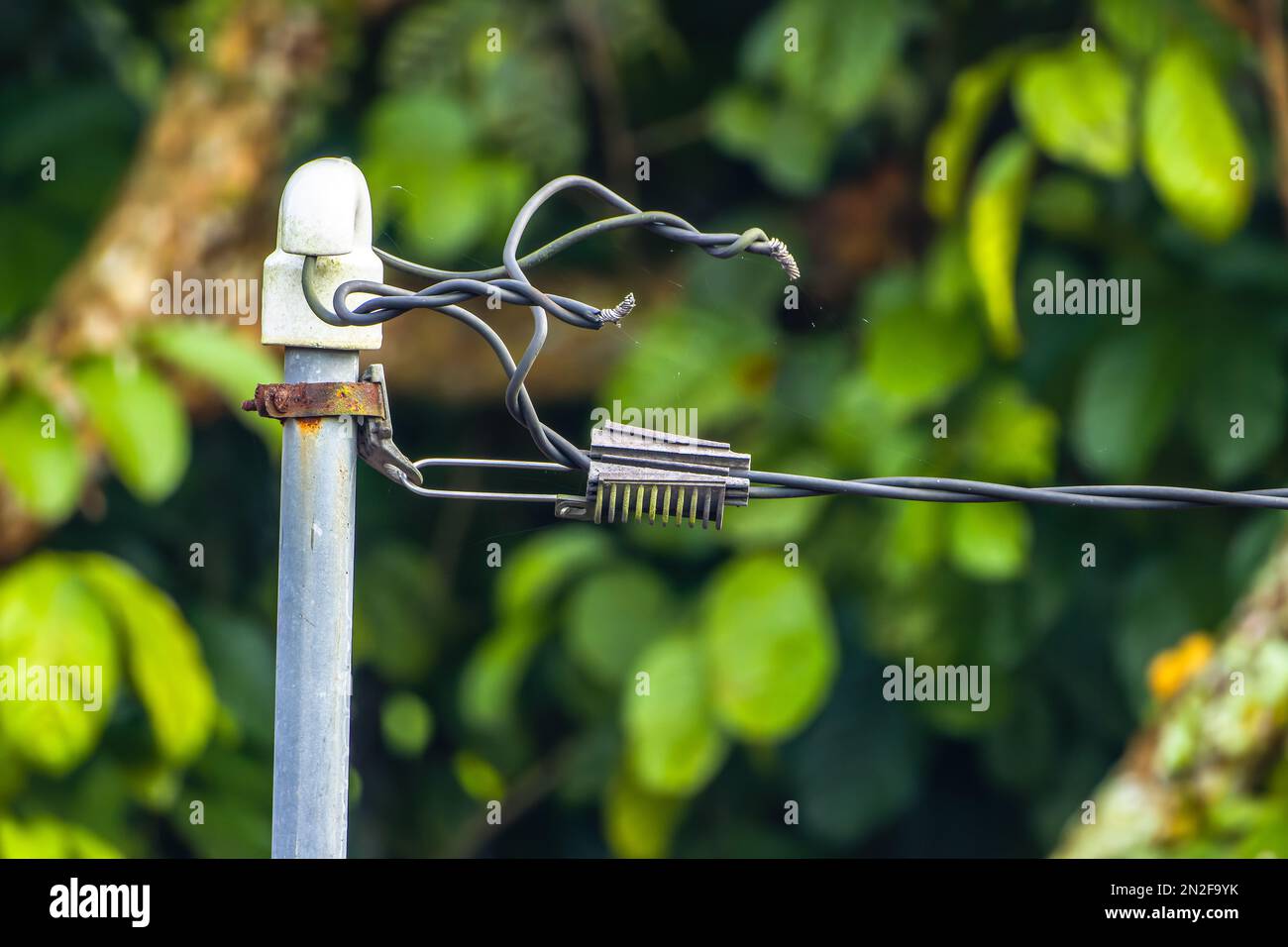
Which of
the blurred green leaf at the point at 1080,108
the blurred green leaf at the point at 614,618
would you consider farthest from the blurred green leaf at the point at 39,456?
the blurred green leaf at the point at 1080,108

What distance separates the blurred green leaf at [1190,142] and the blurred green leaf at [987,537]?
54cm

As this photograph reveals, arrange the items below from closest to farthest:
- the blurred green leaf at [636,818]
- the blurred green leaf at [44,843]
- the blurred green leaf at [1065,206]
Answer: the blurred green leaf at [44,843]
the blurred green leaf at [1065,206]
the blurred green leaf at [636,818]

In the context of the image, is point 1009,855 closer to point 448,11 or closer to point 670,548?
point 670,548

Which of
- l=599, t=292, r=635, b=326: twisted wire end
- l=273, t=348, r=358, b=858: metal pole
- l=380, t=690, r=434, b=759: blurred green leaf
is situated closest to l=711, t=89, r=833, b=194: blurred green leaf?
l=380, t=690, r=434, b=759: blurred green leaf

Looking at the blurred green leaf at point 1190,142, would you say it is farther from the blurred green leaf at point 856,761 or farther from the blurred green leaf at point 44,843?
the blurred green leaf at point 44,843

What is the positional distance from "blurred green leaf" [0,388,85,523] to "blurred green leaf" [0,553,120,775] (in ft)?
0.41

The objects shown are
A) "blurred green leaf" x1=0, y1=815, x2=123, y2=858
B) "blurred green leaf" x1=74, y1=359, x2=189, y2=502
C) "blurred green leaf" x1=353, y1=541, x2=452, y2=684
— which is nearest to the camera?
"blurred green leaf" x1=74, y1=359, x2=189, y2=502

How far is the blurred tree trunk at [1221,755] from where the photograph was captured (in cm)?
202

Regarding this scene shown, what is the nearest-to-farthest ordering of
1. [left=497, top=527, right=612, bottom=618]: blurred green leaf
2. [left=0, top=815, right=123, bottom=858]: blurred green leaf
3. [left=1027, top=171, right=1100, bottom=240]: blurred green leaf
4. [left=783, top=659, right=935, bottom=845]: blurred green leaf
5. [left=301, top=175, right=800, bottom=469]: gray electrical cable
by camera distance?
[left=301, top=175, right=800, bottom=469]: gray electrical cable
[left=0, top=815, right=123, bottom=858]: blurred green leaf
[left=1027, top=171, right=1100, bottom=240]: blurred green leaf
[left=497, top=527, right=612, bottom=618]: blurred green leaf
[left=783, top=659, right=935, bottom=845]: blurred green leaf

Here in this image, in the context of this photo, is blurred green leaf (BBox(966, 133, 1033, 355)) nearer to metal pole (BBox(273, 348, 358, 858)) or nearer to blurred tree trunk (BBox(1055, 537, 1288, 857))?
blurred tree trunk (BBox(1055, 537, 1288, 857))

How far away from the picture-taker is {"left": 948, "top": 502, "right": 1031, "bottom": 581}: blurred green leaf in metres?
2.24

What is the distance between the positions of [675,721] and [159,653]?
0.86 meters

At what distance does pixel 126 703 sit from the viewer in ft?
9.41

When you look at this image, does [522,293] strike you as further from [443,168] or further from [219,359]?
[443,168]
